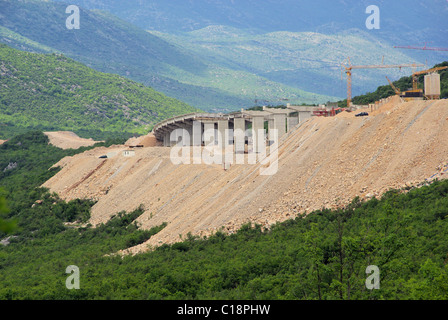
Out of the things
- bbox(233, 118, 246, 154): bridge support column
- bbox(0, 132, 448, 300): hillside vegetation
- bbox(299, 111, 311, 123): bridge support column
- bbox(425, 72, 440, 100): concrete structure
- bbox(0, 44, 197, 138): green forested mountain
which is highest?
bbox(0, 44, 197, 138): green forested mountain

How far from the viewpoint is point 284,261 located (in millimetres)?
38562

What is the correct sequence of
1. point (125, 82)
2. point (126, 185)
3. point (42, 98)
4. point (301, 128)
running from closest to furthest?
point (301, 128) → point (126, 185) → point (42, 98) → point (125, 82)

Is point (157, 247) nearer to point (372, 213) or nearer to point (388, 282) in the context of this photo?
point (372, 213)

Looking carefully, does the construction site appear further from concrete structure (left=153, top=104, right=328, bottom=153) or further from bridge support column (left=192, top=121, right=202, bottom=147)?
bridge support column (left=192, top=121, right=202, bottom=147)

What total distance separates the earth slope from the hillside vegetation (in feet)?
5.69

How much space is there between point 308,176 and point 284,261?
1145 centimetres

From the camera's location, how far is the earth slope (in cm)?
4512

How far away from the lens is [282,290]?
35.1m

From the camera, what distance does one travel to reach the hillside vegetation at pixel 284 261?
1292 inches
